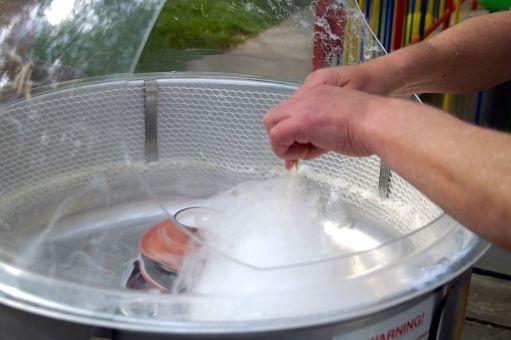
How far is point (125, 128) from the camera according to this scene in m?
1.49

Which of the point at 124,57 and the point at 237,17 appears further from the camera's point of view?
the point at 237,17

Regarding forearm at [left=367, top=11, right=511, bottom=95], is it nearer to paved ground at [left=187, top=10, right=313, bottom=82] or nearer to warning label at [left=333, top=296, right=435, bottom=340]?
paved ground at [left=187, top=10, right=313, bottom=82]

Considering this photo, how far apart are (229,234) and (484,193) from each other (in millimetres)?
445

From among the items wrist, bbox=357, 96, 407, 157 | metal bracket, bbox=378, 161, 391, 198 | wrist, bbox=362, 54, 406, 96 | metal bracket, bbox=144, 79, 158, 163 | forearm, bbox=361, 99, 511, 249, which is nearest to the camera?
forearm, bbox=361, 99, 511, 249

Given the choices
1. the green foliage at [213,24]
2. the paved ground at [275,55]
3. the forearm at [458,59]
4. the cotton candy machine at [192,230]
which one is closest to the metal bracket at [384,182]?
the cotton candy machine at [192,230]

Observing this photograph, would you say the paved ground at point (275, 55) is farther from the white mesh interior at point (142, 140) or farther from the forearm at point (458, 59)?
the forearm at point (458, 59)

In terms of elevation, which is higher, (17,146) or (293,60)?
(293,60)

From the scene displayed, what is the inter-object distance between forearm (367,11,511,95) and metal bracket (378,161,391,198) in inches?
7.3

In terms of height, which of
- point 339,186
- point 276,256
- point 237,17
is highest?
point 237,17

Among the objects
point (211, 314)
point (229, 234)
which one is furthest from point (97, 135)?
point (211, 314)

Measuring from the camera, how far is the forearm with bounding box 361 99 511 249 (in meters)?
0.74

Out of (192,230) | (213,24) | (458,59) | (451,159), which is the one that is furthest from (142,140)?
(451,159)

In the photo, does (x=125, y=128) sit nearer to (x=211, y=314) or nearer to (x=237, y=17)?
(x=237, y=17)

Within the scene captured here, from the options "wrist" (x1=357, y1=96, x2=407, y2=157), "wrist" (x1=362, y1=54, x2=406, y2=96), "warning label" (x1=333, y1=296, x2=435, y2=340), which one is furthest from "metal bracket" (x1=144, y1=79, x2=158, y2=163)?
"warning label" (x1=333, y1=296, x2=435, y2=340)
